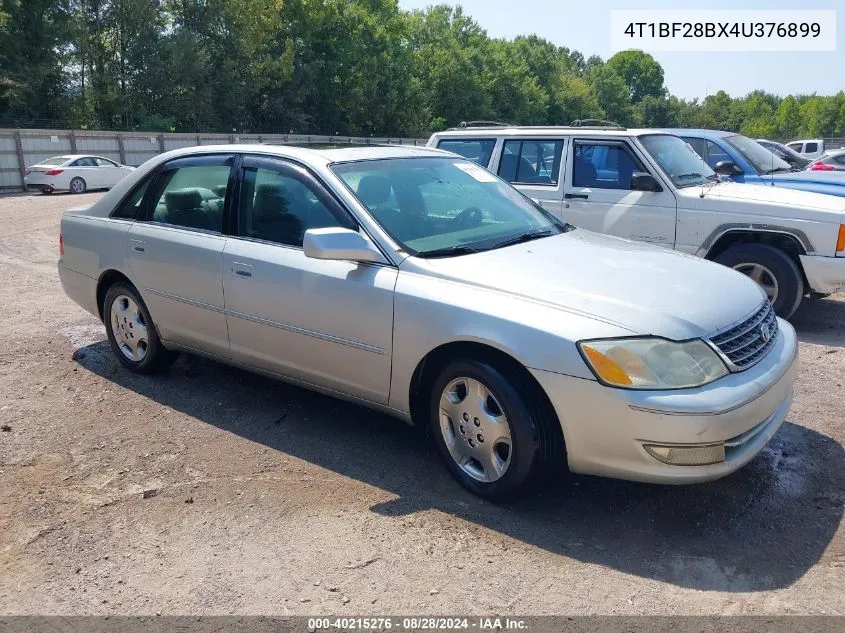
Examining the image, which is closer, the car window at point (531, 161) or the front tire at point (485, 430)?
the front tire at point (485, 430)

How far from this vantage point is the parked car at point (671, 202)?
667 centimetres

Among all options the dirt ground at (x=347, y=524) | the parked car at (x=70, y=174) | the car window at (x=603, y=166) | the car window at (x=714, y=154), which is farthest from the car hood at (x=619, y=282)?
the parked car at (x=70, y=174)

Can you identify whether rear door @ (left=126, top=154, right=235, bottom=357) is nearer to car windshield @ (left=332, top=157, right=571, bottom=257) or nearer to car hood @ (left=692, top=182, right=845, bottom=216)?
car windshield @ (left=332, top=157, right=571, bottom=257)

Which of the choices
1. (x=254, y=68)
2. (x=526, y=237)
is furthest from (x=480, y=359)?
(x=254, y=68)

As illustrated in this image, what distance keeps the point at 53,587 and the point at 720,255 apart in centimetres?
604

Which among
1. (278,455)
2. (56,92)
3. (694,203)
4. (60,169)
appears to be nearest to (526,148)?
(694,203)

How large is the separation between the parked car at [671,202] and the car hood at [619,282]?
286 cm

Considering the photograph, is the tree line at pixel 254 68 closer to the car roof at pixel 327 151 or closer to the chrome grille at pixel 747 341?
the car roof at pixel 327 151

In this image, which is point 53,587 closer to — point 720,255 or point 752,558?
point 752,558

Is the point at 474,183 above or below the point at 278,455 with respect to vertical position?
above

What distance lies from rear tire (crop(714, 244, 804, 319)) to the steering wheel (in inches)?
134

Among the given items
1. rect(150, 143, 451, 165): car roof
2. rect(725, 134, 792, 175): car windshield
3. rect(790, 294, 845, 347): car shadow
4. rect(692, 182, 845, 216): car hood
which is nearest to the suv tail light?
rect(725, 134, 792, 175): car windshield

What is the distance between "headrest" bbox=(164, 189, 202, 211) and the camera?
5.14 metres

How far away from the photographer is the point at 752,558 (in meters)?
Answer: 3.22
